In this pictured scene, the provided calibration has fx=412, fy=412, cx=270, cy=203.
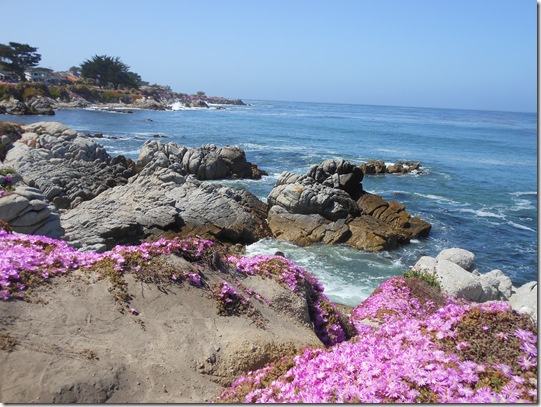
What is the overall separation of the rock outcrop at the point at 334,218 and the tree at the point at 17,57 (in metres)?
104

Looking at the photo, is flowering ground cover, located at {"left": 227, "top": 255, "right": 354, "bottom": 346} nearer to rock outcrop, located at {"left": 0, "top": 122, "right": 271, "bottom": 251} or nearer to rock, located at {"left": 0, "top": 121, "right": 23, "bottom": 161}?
rock outcrop, located at {"left": 0, "top": 122, "right": 271, "bottom": 251}

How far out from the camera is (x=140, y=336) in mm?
7340

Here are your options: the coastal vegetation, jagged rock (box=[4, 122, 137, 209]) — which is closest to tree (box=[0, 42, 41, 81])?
the coastal vegetation

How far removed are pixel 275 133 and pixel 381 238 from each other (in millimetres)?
60130

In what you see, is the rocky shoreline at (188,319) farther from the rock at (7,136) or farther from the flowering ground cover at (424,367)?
the rock at (7,136)

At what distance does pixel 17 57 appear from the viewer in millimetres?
104688

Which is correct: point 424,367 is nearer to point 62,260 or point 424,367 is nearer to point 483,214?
point 62,260

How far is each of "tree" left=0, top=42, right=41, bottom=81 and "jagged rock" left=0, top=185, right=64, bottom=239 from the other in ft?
348

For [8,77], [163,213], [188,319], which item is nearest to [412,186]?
[163,213]

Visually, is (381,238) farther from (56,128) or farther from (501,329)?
(56,128)

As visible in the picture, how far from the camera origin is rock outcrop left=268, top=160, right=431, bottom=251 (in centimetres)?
2408

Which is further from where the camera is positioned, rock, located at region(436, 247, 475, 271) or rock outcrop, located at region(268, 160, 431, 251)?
rock outcrop, located at region(268, 160, 431, 251)

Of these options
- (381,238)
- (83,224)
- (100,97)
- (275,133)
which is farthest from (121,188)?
(100,97)

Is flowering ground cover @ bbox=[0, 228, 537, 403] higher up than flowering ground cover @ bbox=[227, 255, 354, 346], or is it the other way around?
flowering ground cover @ bbox=[0, 228, 537, 403]
